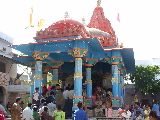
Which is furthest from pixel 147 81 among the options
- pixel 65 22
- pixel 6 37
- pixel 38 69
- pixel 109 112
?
pixel 6 37

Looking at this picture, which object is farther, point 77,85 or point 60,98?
point 77,85

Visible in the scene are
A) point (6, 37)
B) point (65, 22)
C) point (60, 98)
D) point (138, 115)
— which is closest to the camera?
point (138, 115)

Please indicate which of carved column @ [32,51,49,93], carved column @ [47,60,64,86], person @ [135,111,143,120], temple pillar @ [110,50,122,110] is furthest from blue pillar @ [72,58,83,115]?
carved column @ [47,60,64,86]

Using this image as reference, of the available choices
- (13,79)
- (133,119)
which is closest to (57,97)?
(133,119)

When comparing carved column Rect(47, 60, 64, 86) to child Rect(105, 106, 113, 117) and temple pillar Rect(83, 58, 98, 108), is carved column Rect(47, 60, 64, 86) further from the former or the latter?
child Rect(105, 106, 113, 117)

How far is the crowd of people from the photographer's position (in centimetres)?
701

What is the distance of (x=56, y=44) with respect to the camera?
11.9 metres

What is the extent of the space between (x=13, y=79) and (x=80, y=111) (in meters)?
20.0

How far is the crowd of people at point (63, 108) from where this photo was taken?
23.0ft

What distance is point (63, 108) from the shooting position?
1152 cm

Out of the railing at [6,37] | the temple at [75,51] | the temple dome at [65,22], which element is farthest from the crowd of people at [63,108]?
the railing at [6,37]

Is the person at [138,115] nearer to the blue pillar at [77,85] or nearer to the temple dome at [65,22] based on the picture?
the blue pillar at [77,85]

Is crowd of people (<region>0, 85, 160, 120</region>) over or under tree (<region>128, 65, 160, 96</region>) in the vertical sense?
under

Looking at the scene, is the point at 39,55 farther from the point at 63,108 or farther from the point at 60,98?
the point at 63,108
